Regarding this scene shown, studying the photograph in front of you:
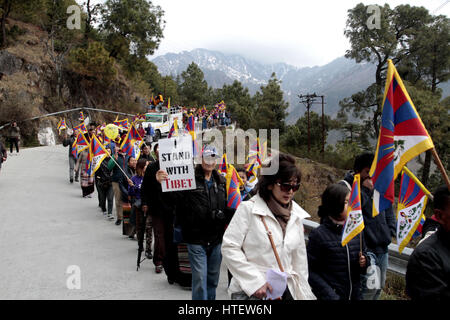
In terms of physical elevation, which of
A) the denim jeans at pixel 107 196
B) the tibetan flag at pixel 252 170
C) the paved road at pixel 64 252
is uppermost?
the tibetan flag at pixel 252 170

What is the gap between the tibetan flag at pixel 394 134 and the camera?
2.91 metres

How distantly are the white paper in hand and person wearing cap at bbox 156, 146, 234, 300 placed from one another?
4.82 ft

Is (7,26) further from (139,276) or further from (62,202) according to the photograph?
(139,276)

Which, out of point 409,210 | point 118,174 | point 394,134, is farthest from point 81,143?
point 394,134

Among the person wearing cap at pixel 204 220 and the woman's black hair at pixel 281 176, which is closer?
the woman's black hair at pixel 281 176

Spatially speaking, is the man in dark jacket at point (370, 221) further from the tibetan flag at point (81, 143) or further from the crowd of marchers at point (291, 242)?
the tibetan flag at point (81, 143)

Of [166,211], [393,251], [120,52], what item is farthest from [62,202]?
[120,52]

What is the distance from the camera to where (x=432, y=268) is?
2.23 m

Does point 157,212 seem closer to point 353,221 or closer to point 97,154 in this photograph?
point 353,221

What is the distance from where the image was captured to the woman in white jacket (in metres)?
2.78

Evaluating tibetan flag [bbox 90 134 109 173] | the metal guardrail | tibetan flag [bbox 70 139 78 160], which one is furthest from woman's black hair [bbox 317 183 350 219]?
tibetan flag [bbox 70 139 78 160]

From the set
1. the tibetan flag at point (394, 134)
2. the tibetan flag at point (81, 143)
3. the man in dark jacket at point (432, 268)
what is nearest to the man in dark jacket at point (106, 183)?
the tibetan flag at point (81, 143)

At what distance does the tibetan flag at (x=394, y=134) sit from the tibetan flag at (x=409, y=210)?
0.96 m

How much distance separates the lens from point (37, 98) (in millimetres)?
33469
